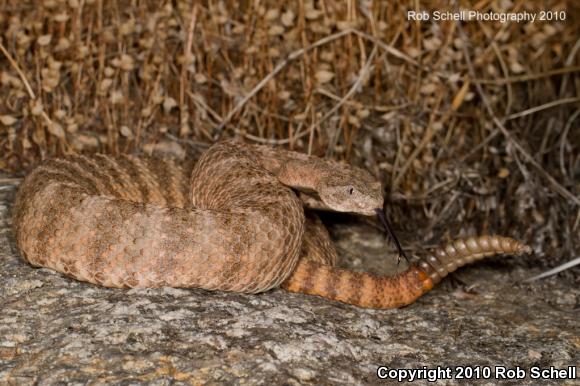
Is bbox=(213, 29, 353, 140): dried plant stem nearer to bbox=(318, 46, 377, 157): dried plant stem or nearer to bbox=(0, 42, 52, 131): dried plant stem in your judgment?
bbox=(318, 46, 377, 157): dried plant stem

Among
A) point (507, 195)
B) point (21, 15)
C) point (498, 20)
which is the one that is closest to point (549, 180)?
point (507, 195)

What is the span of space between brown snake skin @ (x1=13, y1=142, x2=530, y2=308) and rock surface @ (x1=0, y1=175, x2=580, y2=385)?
0.09 m

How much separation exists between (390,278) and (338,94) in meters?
1.53

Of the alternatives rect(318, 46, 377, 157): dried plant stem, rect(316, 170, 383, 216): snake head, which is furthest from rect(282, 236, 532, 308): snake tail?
rect(318, 46, 377, 157): dried plant stem

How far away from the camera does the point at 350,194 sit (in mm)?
3936

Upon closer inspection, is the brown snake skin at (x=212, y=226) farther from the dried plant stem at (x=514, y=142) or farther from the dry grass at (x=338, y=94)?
the dried plant stem at (x=514, y=142)

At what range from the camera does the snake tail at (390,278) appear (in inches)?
149

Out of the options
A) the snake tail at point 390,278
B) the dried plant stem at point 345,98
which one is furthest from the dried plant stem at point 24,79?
the snake tail at point 390,278

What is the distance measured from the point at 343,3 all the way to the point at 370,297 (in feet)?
6.50

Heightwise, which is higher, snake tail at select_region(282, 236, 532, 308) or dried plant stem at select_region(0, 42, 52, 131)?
dried plant stem at select_region(0, 42, 52, 131)

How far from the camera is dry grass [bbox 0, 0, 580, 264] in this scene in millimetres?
4832

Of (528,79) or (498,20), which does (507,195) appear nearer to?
(528,79)

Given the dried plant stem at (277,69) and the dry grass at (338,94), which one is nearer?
the dried plant stem at (277,69)

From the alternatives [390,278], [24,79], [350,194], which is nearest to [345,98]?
[350,194]
